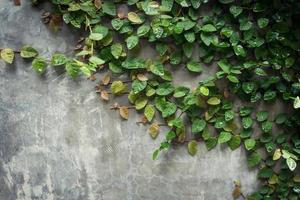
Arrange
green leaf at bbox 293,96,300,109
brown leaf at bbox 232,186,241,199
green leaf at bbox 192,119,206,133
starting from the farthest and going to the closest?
brown leaf at bbox 232,186,241,199, green leaf at bbox 192,119,206,133, green leaf at bbox 293,96,300,109

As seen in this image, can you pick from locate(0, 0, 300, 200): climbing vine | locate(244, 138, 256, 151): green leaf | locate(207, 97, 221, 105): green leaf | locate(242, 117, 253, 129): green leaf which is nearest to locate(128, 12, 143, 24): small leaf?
locate(0, 0, 300, 200): climbing vine

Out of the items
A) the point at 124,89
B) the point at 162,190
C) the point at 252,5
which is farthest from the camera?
the point at 162,190

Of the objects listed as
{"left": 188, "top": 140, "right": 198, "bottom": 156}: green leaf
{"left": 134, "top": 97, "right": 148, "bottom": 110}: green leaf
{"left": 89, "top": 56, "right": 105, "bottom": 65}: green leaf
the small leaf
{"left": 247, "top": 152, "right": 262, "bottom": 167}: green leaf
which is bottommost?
{"left": 247, "top": 152, "right": 262, "bottom": 167}: green leaf

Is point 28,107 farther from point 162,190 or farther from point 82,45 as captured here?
point 162,190

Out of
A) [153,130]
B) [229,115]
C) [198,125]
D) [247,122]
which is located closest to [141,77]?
[153,130]

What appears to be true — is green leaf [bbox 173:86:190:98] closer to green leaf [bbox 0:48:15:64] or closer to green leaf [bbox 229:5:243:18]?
green leaf [bbox 229:5:243:18]

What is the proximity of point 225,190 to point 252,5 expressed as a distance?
3.70 ft

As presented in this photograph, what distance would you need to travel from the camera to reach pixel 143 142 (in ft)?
7.96

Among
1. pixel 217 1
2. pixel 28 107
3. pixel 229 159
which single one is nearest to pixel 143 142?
pixel 229 159

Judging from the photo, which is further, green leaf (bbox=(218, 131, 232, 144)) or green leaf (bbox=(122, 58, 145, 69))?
green leaf (bbox=(218, 131, 232, 144))

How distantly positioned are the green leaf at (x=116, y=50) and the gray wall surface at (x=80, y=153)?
0.23 metres

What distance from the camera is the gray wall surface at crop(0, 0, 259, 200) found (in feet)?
7.64

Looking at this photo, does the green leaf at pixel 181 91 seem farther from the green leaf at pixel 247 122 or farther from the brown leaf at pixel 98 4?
the brown leaf at pixel 98 4

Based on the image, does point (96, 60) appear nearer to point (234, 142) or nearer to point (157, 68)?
point (157, 68)
